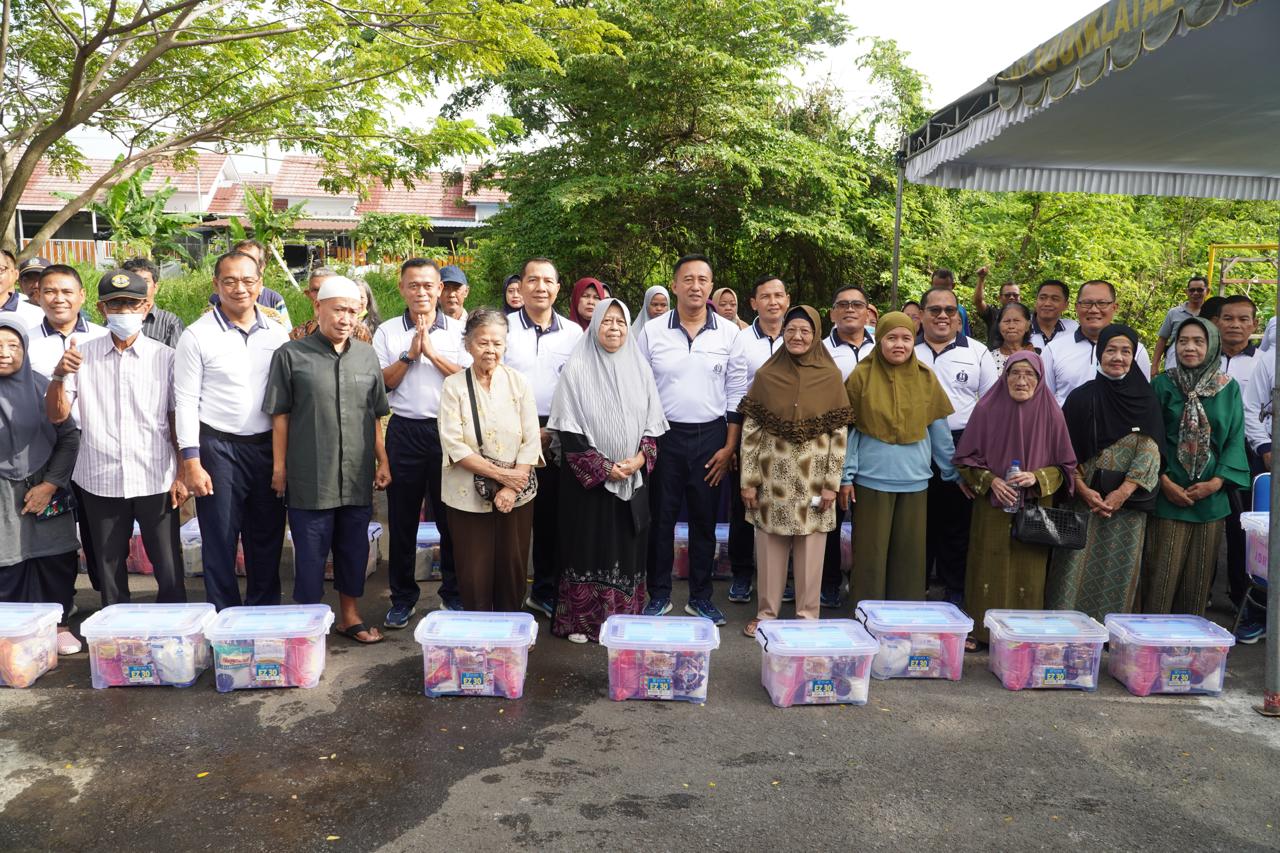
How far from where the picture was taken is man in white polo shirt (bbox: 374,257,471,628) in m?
4.53

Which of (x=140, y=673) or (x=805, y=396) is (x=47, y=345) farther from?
(x=805, y=396)

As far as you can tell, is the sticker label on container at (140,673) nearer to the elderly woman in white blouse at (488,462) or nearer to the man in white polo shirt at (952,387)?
the elderly woman in white blouse at (488,462)

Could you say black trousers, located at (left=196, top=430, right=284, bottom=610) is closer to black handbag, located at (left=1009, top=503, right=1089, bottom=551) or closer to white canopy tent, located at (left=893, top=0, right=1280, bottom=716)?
black handbag, located at (left=1009, top=503, right=1089, bottom=551)

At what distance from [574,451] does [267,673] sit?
167 cm

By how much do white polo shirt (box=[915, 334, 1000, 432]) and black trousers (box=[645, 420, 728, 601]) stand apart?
4.12 ft

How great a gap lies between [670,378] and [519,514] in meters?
1.08

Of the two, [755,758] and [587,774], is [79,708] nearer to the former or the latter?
[587,774]

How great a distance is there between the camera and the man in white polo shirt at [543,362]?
4.69 metres

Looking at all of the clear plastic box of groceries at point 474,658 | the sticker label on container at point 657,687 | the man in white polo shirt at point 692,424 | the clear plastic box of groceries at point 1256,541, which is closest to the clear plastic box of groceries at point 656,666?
the sticker label on container at point 657,687

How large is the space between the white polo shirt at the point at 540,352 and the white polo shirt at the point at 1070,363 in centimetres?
285

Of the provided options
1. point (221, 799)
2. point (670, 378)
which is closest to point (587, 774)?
point (221, 799)

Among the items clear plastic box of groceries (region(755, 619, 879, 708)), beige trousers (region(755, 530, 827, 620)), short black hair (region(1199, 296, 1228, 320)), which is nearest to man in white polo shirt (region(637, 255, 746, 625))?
beige trousers (region(755, 530, 827, 620))

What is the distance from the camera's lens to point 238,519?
4227mm

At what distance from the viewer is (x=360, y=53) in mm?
9172
